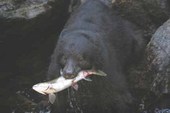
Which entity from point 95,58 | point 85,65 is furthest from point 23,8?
point 85,65

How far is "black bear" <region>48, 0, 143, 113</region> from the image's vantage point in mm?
7160

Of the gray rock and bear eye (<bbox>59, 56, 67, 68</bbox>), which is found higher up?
bear eye (<bbox>59, 56, 67, 68</bbox>)

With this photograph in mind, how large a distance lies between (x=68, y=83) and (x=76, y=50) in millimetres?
623

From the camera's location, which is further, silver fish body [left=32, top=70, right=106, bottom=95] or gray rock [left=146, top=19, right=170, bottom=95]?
gray rock [left=146, top=19, right=170, bottom=95]

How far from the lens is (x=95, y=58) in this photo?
24.0ft

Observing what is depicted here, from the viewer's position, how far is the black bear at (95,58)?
23.5ft

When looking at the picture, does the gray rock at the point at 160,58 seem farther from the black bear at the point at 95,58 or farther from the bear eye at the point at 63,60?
the bear eye at the point at 63,60

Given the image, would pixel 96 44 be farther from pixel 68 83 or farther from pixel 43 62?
pixel 43 62

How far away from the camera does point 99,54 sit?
744cm

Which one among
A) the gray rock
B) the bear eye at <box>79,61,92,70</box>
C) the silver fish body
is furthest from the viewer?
the gray rock

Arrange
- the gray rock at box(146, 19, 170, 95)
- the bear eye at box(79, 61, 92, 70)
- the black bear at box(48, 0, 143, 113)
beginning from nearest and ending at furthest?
the bear eye at box(79, 61, 92, 70) → the black bear at box(48, 0, 143, 113) → the gray rock at box(146, 19, 170, 95)

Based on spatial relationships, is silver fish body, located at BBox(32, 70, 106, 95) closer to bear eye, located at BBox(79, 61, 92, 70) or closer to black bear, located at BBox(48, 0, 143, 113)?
black bear, located at BBox(48, 0, 143, 113)

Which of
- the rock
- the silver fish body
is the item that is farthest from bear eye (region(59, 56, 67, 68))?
the rock

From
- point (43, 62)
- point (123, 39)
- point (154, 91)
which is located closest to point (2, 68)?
point (43, 62)
